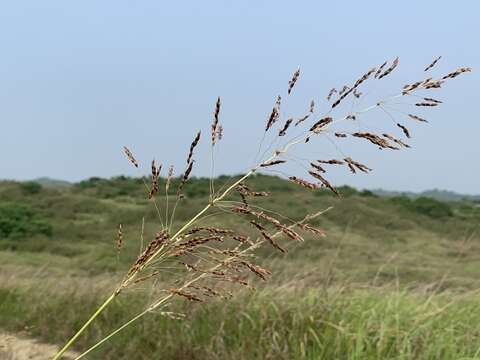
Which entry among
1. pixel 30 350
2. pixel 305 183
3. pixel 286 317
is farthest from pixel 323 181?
pixel 30 350

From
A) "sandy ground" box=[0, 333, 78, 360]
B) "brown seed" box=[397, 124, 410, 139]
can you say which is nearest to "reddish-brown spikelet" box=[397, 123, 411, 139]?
"brown seed" box=[397, 124, 410, 139]

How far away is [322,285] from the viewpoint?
5.74 metres

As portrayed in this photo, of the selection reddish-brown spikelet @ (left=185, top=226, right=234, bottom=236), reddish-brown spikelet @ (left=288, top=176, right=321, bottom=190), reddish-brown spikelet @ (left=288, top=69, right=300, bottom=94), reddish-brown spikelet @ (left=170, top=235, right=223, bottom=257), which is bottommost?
reddish-brown spikelet @ (left=170, top=235, right=223, bottom=257)

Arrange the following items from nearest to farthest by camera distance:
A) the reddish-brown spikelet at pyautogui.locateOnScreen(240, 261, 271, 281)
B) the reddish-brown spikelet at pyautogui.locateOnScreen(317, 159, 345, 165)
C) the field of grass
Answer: the reddish-brown spikelet at pyautogui.locateOnScreen(240, 261, 271, 281) < the reddish-brown spikelet at pyautogui.locateOnScreen(317, 159, 345, 165) < the field of grass

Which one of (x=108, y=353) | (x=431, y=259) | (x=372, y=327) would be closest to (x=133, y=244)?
(x=431, y=259)

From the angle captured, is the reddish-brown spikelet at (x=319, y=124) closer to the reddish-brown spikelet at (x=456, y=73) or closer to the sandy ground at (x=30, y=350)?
the reddish-brown spikelet at (x=456, y=73)

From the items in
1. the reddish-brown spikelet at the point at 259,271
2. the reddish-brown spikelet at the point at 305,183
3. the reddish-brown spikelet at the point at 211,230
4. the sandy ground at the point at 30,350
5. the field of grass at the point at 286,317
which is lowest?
the sandy ground at the point at 30,350

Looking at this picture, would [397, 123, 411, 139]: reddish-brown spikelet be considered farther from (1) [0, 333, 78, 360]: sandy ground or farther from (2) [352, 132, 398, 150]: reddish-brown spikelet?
(1) [0, 333, 78, 360]: sandy ground

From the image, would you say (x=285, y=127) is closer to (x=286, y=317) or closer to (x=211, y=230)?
(x=211, y=230)

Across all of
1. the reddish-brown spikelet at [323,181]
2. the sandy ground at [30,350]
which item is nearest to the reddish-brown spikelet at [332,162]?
the reddish-brown spikelet at [323,181]

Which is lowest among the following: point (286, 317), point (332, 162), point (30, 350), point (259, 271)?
point (30, 350)

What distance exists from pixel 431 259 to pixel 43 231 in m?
11.9

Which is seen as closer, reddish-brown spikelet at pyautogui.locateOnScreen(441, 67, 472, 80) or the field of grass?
reddish-brown spikelet at pyautogui.locateOnScreen(441, 67, 472, 80)

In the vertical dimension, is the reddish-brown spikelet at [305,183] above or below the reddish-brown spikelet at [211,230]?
above
